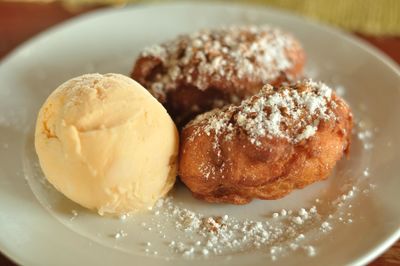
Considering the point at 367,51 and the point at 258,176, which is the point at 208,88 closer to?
the point at 258,176

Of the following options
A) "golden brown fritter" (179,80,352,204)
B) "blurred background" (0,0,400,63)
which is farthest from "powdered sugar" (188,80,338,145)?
"blurred background" (0,0,400,63)

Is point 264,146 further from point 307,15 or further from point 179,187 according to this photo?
point 307,15

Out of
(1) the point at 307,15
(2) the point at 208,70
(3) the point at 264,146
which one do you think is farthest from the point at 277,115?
(1) the point at 307,15

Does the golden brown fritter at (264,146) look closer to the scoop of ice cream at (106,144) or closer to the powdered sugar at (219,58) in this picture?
the scoop of ice cream at (106,144)

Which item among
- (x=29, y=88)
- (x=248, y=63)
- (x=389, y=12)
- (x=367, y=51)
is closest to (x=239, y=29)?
(x=248, y=63)

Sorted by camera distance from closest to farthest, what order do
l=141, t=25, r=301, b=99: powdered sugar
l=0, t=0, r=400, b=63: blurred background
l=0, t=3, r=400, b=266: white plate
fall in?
1. l=0, t=3, r=400, b=266: white plate
2. l=141, t=25, r=301, b=99: powdered sugar
3. l=0, t=0, r=400, b=63: blurred background

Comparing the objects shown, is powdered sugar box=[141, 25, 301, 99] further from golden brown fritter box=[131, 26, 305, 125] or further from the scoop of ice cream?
the scoop of ice cream
